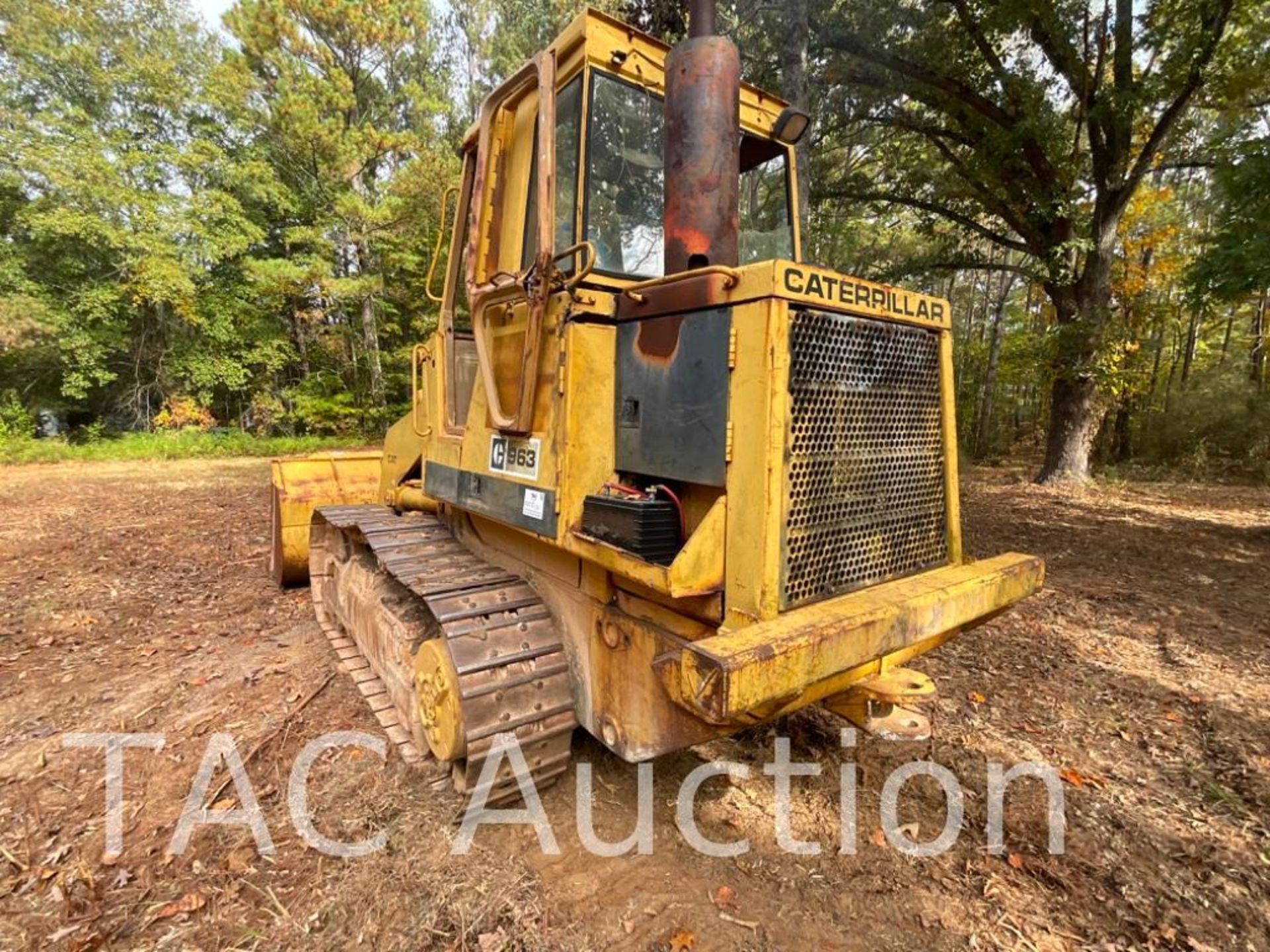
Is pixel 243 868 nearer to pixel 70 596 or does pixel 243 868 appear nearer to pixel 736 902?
pixel 736 902

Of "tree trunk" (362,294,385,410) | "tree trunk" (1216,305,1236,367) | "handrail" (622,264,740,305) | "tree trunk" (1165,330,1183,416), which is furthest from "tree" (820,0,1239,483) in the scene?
"tree trunk" (362,294,385,410)

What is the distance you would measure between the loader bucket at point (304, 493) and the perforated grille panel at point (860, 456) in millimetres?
4234

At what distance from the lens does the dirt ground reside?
→ 2.18 meters

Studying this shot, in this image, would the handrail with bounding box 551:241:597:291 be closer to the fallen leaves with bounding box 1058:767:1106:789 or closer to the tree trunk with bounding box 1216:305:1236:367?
the fallen leaves with bounding box 1058:767:1106:789

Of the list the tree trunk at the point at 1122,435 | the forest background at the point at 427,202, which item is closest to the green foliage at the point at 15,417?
the forest background at the point at 427,202

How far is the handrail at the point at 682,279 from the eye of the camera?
6.68ft

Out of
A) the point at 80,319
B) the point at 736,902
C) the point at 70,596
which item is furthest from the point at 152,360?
the point at 736,902

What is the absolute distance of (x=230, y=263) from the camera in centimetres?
1950

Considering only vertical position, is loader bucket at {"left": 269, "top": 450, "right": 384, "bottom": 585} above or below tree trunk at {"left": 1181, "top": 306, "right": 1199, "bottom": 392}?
below

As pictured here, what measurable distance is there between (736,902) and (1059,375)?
11.2 meters

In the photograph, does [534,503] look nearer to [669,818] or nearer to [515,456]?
[515,456]

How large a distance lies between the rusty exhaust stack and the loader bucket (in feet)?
12.7

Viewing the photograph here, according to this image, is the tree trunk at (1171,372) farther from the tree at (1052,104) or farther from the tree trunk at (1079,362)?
the tree at (1052,104)

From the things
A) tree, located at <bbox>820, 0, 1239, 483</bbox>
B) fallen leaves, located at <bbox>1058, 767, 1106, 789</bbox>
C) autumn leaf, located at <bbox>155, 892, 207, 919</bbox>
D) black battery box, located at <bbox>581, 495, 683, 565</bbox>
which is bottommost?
autumn leaf, located at <bbox>155, 892, 207, 919</bbox>
